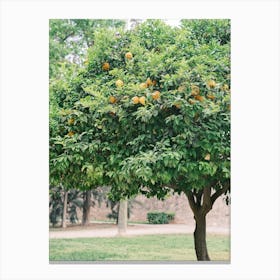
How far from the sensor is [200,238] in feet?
18.4

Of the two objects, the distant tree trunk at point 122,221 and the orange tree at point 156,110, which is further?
the distant tree trunk at point 122,221

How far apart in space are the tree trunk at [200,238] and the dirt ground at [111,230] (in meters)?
0.72

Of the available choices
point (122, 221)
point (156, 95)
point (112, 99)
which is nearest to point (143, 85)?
point (156, 95)

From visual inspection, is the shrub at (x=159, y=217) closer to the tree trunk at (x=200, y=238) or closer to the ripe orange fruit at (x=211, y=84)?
the tree trunk at (x=200, y=238)

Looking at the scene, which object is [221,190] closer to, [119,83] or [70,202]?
[119,83]

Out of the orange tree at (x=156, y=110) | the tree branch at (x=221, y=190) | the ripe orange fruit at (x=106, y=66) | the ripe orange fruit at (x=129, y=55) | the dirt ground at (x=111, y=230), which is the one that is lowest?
the dirt ground at (x=111, y=230)

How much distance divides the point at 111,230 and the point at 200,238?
4.94 ft

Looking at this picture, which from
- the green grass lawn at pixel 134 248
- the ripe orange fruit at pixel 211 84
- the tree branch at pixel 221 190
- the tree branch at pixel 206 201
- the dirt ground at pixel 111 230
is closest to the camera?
the ripe orange fruit at pixel 211 84

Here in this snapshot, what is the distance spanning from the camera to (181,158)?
397 cm

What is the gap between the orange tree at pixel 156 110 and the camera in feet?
13.0

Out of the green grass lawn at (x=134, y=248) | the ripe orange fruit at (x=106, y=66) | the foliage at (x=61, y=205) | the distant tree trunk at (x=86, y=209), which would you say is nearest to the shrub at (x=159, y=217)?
the green grass lawn at (x=134, y=248)
